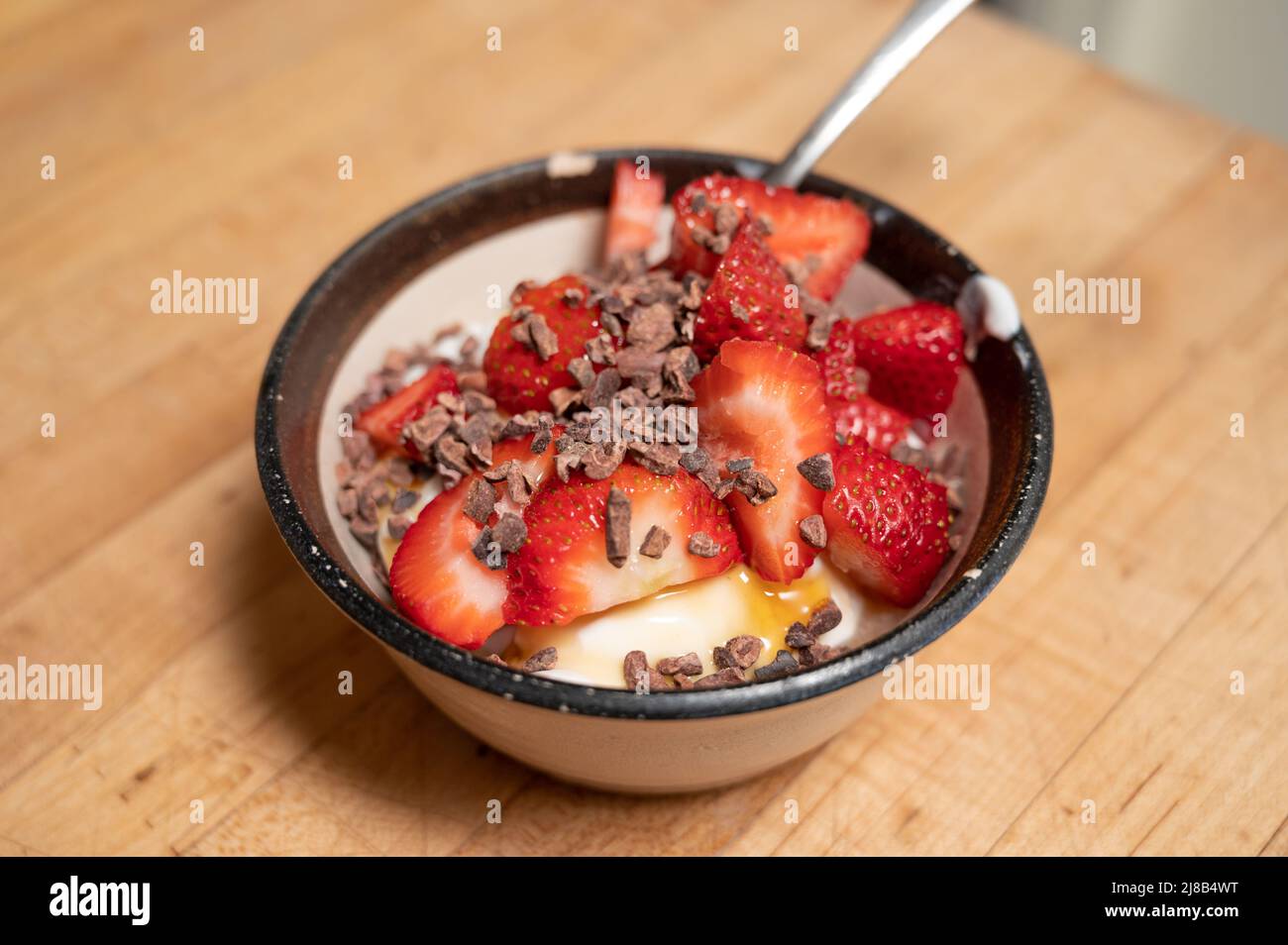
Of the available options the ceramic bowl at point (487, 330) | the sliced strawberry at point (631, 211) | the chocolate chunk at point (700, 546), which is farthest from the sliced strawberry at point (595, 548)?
the sliced strawberry at point (631, 211)

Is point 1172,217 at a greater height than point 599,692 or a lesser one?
greater

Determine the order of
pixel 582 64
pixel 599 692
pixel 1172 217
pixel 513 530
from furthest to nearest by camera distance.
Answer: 1. pixel 582 64
2. pixel 1172 217
3. pixel 513 530
4. pixel 599 692

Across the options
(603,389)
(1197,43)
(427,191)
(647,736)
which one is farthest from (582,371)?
(1197,43)

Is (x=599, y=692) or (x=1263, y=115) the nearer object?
(x=599, y=692)

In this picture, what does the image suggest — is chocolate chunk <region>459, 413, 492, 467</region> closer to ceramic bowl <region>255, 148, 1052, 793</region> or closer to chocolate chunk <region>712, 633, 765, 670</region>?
ceramic bowl <region>255, 148, 1052, 793</region>

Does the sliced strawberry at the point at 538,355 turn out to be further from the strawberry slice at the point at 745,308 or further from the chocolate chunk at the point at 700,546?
the chocolate chunk at the point at 700,546

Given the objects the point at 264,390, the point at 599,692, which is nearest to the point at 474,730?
the point at 599,692

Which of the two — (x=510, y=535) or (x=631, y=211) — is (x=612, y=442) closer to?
(x=510, y=535)
